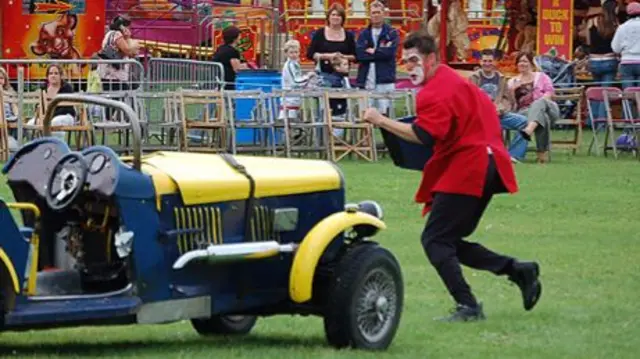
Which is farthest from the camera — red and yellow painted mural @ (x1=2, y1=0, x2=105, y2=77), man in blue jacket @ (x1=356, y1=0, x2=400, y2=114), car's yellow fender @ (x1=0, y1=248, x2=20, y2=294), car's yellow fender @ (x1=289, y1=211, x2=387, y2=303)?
red and yellow painted mural @ (x1=2, y1=0, x2=105, y2=77)

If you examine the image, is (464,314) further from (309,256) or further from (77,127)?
(77,127)

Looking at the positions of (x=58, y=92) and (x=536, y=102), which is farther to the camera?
(x=536, y=102)

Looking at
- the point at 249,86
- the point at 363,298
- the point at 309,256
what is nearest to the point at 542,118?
the point at 249,86

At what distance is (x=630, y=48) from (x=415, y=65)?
18.5 meters

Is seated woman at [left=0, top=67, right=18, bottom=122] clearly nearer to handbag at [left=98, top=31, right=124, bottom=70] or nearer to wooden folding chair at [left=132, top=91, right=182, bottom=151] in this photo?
wooden folding chair at [left=132, top=91, right=182, bottom=151]

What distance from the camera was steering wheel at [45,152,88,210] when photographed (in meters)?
9.09

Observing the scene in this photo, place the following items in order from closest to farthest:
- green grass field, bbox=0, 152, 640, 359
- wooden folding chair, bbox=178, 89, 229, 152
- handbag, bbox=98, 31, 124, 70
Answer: green grass field, bbox=0, 152, 640, 359 < wooden folding chair, bbox=178, 89, 229, 152 < handbag, bbox=98, 31, 124, 70

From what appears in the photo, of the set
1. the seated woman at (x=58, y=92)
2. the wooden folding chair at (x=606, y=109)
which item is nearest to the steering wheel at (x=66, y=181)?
the seated woman at (x=58, y=92)

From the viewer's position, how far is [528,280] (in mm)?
11289

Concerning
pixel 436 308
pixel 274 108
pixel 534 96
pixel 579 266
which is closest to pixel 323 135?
pixel 274 108

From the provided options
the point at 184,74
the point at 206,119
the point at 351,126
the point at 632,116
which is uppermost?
the point at 184,74

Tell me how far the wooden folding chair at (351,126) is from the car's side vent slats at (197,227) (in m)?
14.1

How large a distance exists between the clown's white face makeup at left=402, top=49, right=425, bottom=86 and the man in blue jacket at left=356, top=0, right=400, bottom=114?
14.0m

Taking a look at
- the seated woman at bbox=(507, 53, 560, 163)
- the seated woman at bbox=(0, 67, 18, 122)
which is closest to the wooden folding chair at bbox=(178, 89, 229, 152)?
the seated woman at bbox=(0, 67, 18, 122)
